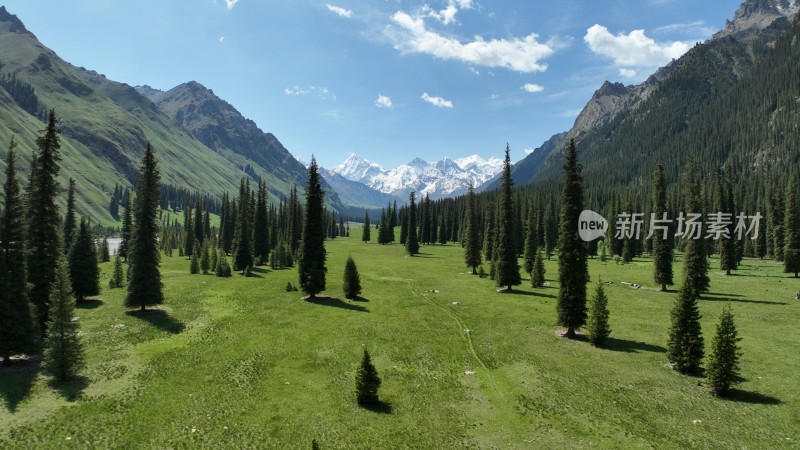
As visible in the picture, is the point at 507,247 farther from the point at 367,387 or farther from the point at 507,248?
the point at 367,387

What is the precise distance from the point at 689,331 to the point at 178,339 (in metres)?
42.6

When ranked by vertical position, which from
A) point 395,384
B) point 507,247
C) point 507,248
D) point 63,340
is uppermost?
point 507,247

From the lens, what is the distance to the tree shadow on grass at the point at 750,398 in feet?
83.9

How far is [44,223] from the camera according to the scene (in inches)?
1494

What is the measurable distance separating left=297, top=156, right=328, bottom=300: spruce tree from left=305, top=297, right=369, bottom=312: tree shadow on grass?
110cm

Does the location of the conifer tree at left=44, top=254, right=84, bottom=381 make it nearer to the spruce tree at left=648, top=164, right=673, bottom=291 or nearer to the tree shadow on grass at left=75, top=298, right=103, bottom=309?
the tree shadow on grass at left=75, top=298, right=103, bottom=309

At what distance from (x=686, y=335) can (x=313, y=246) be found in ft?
139

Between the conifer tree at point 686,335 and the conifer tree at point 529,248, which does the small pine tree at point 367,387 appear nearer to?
the conifer tree at point 686,335

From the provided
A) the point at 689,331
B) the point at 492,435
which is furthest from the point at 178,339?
the point at 689,331

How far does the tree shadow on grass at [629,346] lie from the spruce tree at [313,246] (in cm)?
3466

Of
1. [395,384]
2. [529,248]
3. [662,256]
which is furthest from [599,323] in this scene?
[529,248]

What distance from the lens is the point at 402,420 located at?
77.6 feet

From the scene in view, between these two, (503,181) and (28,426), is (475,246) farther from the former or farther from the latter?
(28,426)

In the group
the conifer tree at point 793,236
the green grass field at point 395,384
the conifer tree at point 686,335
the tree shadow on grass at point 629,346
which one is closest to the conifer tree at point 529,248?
the green grass field at point 395,384
